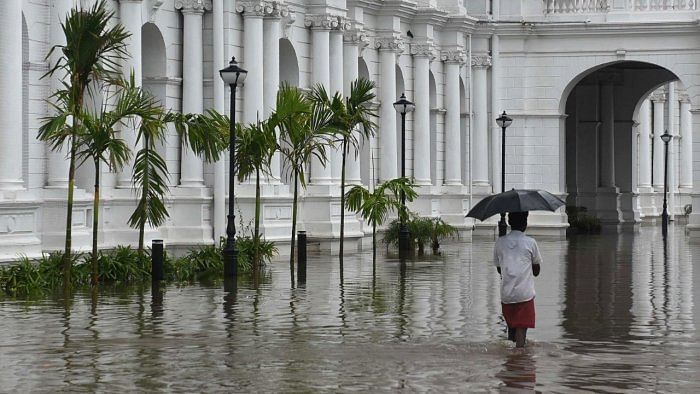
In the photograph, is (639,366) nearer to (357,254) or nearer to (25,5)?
(25,5)

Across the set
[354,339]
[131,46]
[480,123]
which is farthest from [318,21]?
[354,339]

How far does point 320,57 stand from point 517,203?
2057 centimetres

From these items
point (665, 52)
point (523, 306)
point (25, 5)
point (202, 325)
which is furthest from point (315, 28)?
point (523, 306)

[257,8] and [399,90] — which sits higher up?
[257,8]

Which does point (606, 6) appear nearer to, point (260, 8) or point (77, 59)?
point (260, 8)

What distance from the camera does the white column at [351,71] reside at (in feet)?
122

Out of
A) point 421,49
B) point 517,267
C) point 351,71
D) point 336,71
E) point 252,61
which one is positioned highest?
point 421,49

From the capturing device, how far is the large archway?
55.6 m

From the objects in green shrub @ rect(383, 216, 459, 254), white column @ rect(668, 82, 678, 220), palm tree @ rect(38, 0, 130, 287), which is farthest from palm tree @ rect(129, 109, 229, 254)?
white column @ rect(668, 82, 678, 220)

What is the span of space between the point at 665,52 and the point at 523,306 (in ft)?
111

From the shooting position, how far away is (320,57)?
3550cm

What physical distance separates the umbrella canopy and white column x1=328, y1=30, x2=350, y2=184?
799 inches

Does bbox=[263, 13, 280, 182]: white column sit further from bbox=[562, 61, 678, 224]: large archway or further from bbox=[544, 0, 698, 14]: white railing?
bbox=[562, 61, 678, 224]: large archway

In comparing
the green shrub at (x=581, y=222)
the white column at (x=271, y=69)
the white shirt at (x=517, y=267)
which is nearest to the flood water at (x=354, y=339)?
the white shirt at (x=517, y=267)
